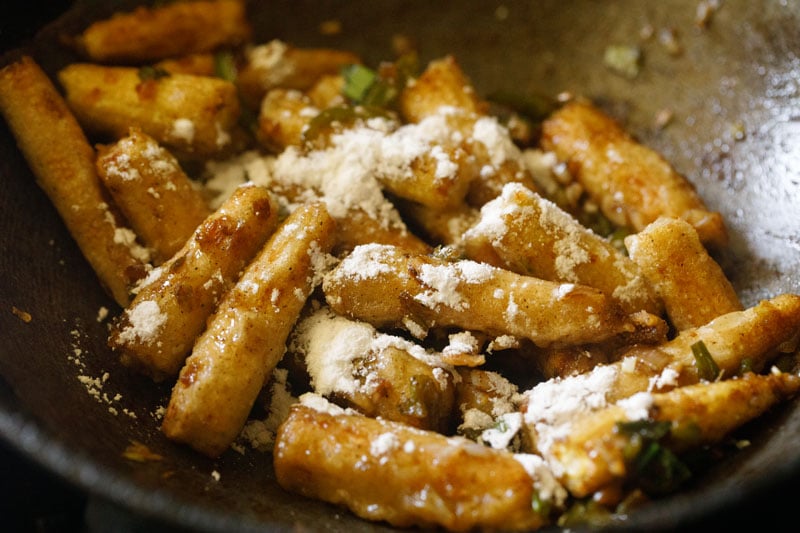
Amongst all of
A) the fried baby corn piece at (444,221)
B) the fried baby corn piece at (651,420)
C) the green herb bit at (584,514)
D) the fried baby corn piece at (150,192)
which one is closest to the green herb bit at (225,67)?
the fried baby corn piece at (150,192)

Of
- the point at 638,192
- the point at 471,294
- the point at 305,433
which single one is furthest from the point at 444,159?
the point at 305,433

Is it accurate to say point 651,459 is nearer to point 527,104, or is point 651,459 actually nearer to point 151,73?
point 527,104

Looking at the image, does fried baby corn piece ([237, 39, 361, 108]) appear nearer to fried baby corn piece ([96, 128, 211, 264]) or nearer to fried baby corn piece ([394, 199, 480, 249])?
fried baby corn piece ([96, 128, 211, 264])

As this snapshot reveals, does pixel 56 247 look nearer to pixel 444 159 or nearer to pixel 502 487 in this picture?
pixel 444 159

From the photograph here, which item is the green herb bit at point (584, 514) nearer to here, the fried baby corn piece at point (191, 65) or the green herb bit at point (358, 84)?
the green herb bit at point (358, 84)

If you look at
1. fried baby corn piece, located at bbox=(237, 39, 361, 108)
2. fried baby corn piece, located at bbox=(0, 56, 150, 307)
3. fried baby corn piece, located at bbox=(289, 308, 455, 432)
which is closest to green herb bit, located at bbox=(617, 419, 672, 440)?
fried baby corn piece, located at bbox=(289, 308, 455, 432)

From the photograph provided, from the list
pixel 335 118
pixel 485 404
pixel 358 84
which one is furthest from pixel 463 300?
pixel 358 84
